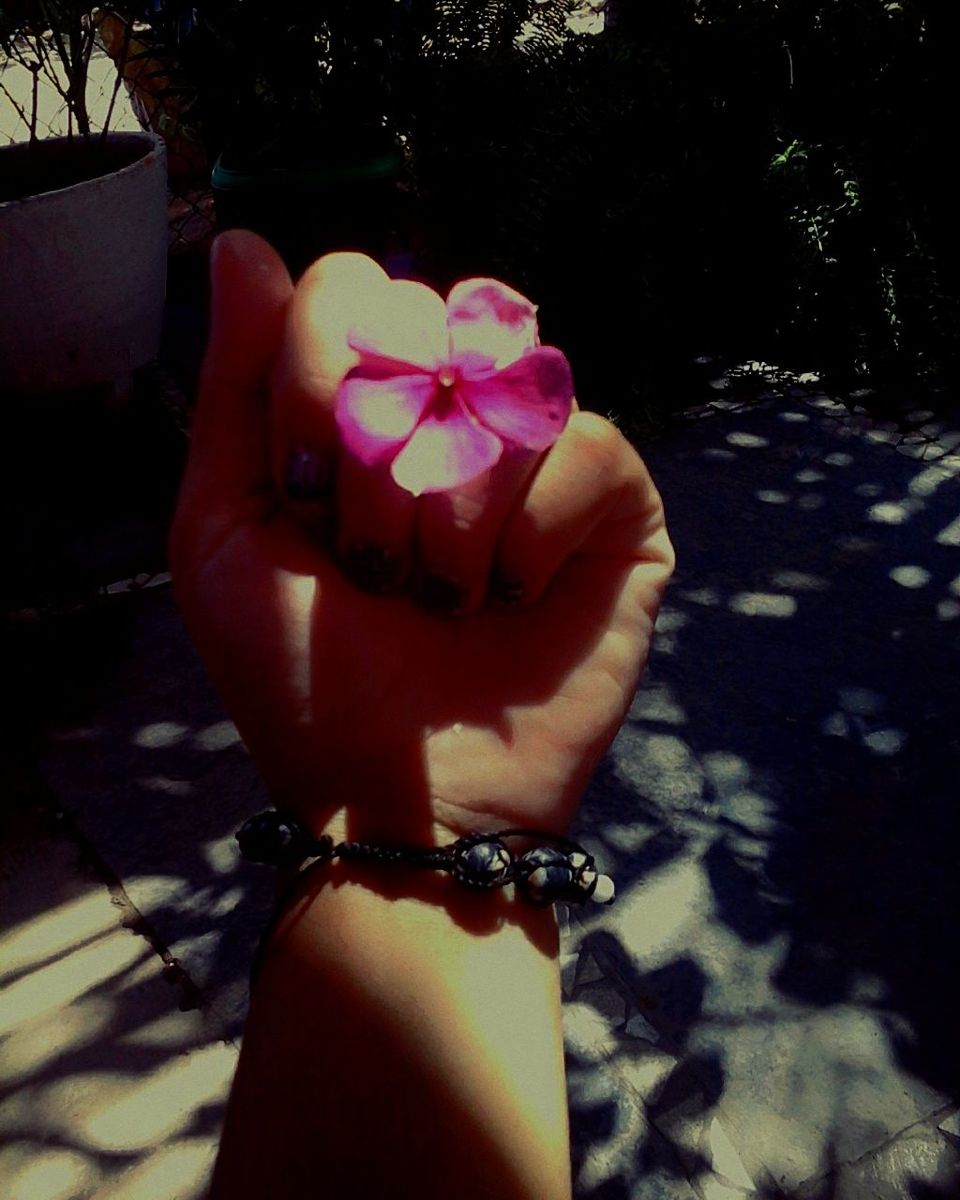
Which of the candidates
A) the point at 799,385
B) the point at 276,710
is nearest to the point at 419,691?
the point at 276,710

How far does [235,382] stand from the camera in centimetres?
129

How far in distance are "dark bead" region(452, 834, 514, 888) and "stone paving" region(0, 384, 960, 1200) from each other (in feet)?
3.26

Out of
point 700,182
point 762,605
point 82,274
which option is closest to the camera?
point 762,605

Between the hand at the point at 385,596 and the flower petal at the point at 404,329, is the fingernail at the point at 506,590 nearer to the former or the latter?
the hand at the point at 385,596

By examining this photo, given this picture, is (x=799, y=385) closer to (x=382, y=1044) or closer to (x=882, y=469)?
(x=882, y=469)

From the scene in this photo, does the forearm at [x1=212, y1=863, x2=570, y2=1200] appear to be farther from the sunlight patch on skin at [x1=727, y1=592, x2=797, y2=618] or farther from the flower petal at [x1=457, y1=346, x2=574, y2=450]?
the sunlight patch on skin at [x1=727, y1=592, x2=797, y2=618]

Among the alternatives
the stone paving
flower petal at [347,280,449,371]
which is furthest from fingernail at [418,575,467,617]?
the stone paving

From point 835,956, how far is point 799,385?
2889 millimetres

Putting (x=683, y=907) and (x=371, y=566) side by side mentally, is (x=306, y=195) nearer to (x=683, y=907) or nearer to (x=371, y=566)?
(x=683, y=907)

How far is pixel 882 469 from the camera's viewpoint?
402 centimetres

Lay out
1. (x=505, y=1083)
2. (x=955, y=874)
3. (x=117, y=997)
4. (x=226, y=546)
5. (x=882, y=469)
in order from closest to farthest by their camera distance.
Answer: (x=505, y=1083), (x=226, y=546), (x=117, y=997), (x=955, y=874), (x=882, y=469)

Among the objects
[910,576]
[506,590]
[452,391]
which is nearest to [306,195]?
[910,576]

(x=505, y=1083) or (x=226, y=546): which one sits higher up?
(x=226, y=546)

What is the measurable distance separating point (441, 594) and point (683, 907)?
5.03ft
